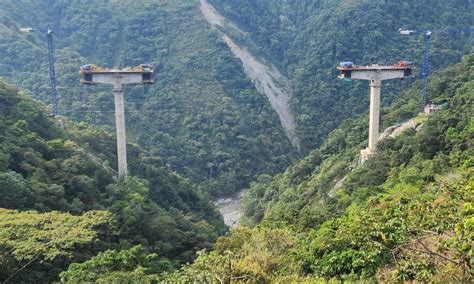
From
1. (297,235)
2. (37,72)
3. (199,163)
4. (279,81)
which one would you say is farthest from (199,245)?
(279,81)

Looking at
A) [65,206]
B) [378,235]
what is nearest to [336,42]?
[65,206]

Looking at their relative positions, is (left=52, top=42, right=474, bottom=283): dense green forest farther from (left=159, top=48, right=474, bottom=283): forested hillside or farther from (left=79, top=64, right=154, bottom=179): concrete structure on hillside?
(left=79, top=64, right=154, bottom=179): concrete structure on hillside

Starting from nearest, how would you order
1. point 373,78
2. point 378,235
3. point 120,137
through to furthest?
1. point 378,235
2. point 120,137
3. point 373,78

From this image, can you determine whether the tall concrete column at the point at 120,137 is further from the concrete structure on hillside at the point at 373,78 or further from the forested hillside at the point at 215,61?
the forested hillside at the point at 215,61

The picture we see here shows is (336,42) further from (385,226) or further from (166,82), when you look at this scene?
(385,226)

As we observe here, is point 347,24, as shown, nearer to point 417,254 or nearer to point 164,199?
point 164,199

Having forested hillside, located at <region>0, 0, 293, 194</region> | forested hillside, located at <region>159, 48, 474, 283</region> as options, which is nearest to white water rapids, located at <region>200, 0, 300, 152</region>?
forested hillside, located at <region>0, 0, 293, 194</region>

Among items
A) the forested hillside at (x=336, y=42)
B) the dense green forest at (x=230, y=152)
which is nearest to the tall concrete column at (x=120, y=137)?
the dense green forest at (x=230, y=152)
